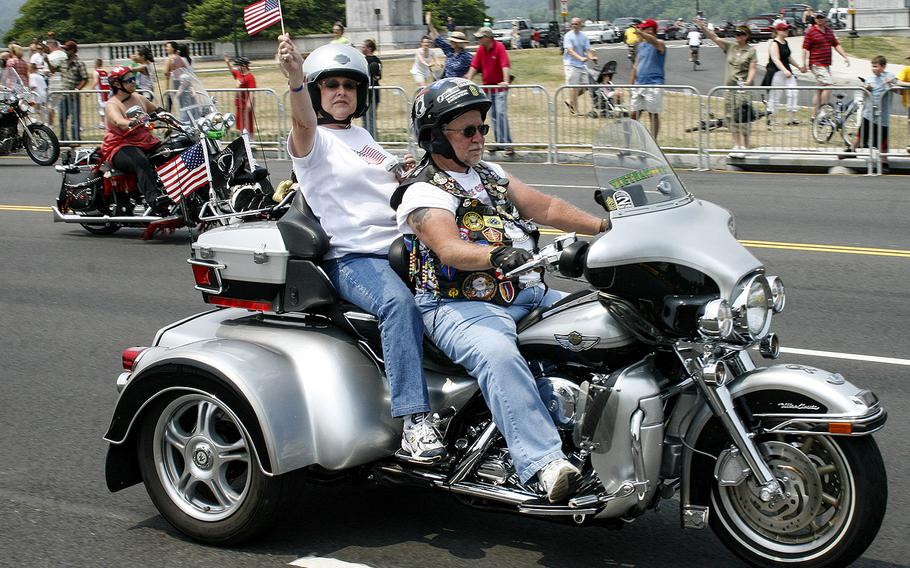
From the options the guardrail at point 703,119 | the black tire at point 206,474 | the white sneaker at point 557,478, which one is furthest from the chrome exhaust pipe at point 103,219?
the white sneaker at point 557,478

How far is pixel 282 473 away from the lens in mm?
4520

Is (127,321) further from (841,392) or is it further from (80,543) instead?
(841,392)

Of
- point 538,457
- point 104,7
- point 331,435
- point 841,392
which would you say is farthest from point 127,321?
point 104,7

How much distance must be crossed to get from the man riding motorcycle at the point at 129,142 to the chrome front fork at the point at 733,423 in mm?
9648

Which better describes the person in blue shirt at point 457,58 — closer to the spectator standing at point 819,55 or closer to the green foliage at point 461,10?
the spectator standing at point 819,55

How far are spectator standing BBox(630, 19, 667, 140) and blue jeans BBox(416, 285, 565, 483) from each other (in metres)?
13.4

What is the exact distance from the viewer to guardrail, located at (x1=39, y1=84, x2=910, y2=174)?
52.9 ft

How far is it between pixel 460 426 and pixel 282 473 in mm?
718

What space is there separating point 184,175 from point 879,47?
45048 millimetres

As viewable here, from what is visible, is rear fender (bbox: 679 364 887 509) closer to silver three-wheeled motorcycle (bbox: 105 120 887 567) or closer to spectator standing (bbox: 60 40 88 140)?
silver three-wheeled motorcycle (bbox: 105 120 887 567)

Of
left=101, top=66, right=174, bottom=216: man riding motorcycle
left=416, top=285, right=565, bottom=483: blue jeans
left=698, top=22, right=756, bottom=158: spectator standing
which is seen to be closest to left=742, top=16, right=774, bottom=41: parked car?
left=698, top=22, right=756, bottom=158: spectator standing

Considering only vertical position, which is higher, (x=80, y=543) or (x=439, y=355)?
A: (x=439, y=355)

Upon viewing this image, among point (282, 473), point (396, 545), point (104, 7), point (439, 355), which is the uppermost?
point (104, 7)

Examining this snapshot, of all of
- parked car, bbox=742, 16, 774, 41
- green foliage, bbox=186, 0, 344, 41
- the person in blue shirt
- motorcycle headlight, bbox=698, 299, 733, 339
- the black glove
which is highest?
green foliage, bbox=186, 0, 344, 41
